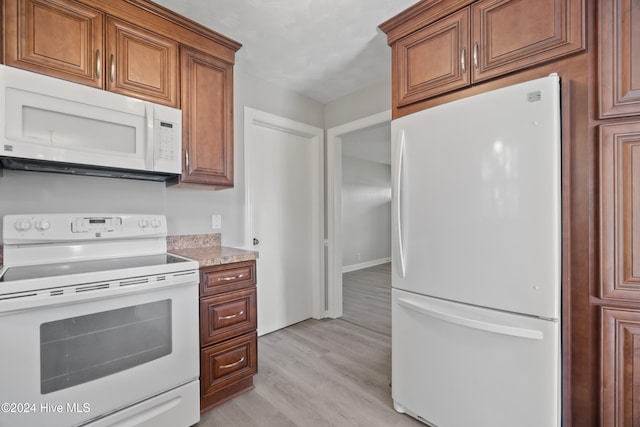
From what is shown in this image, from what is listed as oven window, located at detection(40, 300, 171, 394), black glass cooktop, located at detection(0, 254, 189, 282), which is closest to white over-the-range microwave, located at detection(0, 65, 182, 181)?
black glass cooktop, located at detection(0, 254, 189, 282)

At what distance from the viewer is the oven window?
3.94 feet

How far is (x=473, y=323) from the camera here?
4.40 feet

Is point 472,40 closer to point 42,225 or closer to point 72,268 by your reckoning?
point 72,268

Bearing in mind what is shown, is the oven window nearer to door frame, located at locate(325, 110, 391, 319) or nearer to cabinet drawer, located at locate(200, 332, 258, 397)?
cabinet drawer, located at locate(200, 332, 258, 397)

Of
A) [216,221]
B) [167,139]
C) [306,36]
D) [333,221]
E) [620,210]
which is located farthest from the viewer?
[333,221]

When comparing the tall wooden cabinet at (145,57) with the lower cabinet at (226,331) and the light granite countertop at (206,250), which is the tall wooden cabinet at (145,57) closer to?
the light granite countertop at (206,250)

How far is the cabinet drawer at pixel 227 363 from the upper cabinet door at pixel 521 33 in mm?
→ 2154

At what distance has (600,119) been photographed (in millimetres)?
1186

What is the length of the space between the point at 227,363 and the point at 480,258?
1.65m

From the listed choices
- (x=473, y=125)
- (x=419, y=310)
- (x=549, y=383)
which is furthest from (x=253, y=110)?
(x=549, y=383)

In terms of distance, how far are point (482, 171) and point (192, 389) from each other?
1969mm

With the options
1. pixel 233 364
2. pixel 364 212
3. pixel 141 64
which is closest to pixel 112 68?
pixel 141 64

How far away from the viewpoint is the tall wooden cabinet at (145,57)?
1395 millimetres

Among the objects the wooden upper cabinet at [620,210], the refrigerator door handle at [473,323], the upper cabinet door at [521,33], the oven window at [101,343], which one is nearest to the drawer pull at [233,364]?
the oven window at [101,343]
